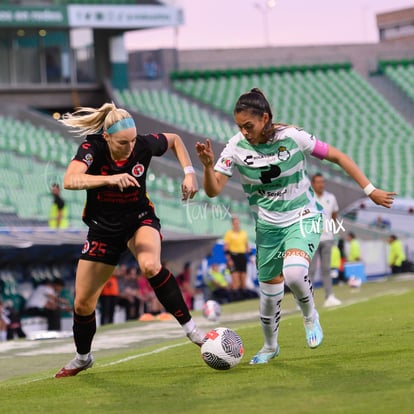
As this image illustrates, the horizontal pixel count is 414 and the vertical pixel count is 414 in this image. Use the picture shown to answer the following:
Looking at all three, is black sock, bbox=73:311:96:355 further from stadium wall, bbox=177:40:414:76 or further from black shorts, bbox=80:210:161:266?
stadium wall, bbox=177:40:414:76

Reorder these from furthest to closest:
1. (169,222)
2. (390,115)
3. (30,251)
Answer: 1. (390,115)
2. (169,222)
3. (30,251)

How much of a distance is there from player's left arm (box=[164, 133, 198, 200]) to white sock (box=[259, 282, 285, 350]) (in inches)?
39.7

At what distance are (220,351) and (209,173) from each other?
1352 millimetres

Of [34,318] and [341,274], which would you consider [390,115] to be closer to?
[341,274]

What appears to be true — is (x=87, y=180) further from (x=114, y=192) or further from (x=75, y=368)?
(x=75, y=368)

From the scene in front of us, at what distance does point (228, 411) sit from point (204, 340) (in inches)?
84.5

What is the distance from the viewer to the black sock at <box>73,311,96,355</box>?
948cm

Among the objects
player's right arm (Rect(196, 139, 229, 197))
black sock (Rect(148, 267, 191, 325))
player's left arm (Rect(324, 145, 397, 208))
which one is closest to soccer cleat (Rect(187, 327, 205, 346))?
black sock (Rect(148, 267, 191, 325))

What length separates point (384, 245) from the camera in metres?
31.2

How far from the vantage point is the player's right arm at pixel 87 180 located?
838cm

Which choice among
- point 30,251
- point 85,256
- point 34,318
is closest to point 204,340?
point 85,256

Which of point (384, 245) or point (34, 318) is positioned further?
point (384, 245)

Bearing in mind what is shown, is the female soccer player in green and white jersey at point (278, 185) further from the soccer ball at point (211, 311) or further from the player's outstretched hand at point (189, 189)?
the soccer ball at point (211, 311)

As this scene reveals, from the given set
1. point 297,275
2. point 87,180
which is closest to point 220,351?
point 297,275
